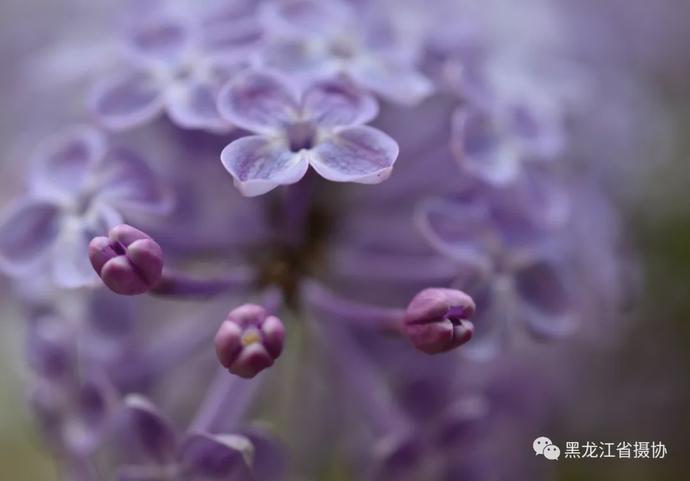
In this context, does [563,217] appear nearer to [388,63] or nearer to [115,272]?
[388,63]

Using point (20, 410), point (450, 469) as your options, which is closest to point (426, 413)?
point (450, 469)

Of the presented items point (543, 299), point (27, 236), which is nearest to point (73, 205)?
point (27, 236)

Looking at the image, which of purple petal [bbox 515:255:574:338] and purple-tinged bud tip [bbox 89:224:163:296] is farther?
purple petal [bbox 515:255:574:338]

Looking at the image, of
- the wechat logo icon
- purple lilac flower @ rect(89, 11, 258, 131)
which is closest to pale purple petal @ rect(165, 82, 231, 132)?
purple lilac flower @ rect(89, 11, 258, 131)

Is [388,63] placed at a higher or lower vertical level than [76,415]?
higher

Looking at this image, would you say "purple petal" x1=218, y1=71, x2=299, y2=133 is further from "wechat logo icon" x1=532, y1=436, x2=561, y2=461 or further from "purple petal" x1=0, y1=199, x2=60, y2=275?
"wechat logo icon" x1=532, y1=436, x2=561, y2=461

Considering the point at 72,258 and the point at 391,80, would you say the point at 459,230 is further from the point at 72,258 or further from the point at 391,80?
the point at 72,258
